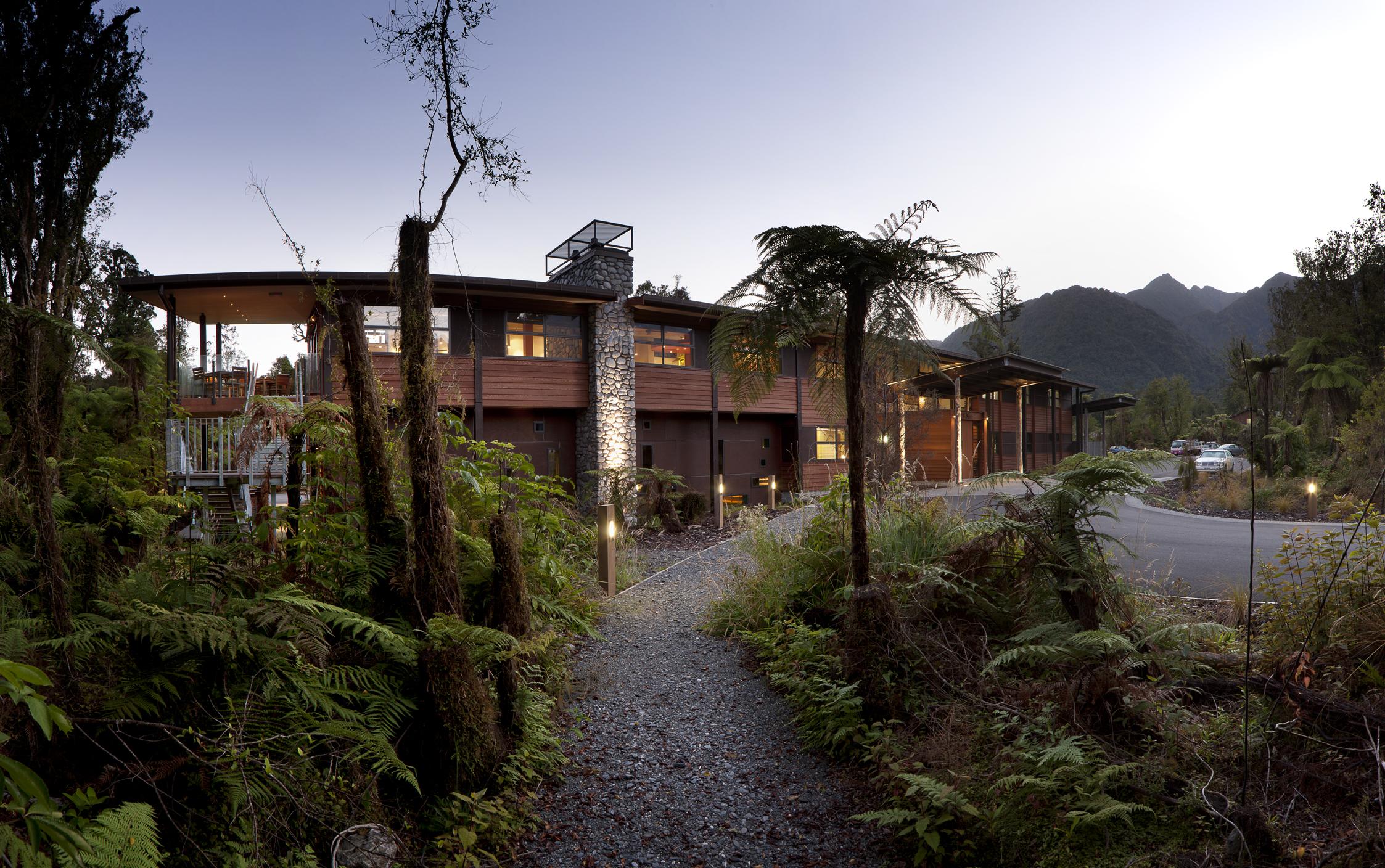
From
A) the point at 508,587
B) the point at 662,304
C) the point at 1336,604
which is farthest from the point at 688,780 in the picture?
the point at 662,304

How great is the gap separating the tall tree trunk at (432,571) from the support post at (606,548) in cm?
392

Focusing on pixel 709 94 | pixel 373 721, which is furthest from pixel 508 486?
pixel 709 94

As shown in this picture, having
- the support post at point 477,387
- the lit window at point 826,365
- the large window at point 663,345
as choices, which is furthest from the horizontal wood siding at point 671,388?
the lit window at point 826,365

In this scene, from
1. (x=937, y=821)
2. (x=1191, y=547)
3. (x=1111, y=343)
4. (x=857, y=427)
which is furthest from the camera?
(x=1111, y=343)

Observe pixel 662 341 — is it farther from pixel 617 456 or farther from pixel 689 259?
pixel 689 259

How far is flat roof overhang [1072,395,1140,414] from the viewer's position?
107 ft

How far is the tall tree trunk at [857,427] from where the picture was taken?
5.05m

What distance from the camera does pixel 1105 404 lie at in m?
33.1

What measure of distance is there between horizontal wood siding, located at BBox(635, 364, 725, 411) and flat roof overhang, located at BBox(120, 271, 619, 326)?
2.50m

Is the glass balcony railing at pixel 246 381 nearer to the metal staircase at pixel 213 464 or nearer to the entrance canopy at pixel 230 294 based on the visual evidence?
the metal staircase at pixel 213 464

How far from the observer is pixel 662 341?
1912 cm

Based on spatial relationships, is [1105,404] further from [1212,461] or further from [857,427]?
[857,427]

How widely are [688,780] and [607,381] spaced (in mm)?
13676

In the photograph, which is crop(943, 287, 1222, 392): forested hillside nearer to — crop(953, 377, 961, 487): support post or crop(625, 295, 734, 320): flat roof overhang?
crop(953, 377, 961, 487): support post
